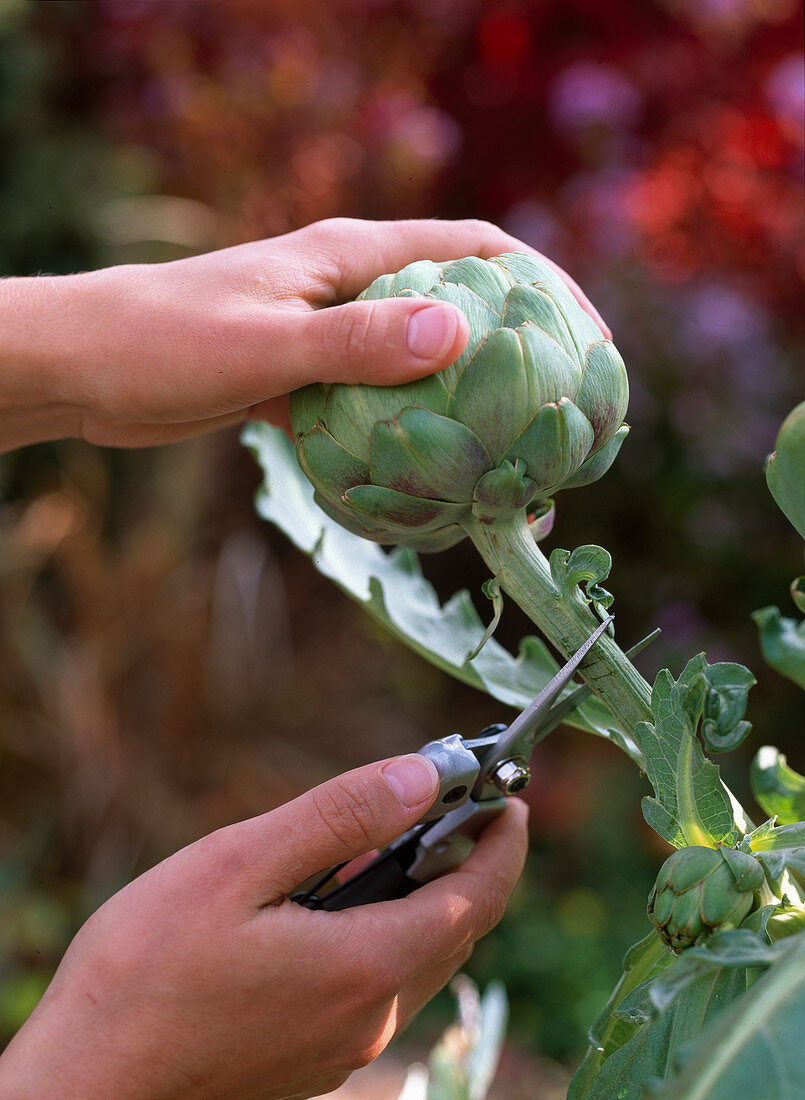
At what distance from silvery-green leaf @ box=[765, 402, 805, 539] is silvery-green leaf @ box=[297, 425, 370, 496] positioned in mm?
156

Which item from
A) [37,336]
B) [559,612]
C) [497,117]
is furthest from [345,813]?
[497,117]

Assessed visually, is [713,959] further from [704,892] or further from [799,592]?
[799,592]

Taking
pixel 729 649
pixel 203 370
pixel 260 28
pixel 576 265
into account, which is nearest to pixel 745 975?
pixel 203 370

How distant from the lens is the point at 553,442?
0.37m

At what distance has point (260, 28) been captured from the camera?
6.11 ft

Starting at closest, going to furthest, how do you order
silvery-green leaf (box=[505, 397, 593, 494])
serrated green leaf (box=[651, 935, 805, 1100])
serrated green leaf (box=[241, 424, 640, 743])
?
serrated green leaf (box=[651, 935, 805, 1100]), silvery-green leaf (box=[505, 397, 593, 494]), serrated green leaf (box=[241, 424, 640, 743])

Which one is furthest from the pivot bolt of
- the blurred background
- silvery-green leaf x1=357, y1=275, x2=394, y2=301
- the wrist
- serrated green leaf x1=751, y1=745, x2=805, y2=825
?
the blurred background

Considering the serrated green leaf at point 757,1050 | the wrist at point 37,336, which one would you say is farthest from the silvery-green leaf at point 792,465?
the wrist at point 37,336

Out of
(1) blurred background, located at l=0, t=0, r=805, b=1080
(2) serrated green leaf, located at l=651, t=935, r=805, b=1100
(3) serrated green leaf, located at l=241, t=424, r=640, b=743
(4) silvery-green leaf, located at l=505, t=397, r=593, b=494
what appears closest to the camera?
(2) serrated green leaf, located at l=651, t=935, r=805, b=1100

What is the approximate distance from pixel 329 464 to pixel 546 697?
14cm

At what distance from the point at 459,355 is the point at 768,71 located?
160 cm

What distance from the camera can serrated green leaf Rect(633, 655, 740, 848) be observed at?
337 mm

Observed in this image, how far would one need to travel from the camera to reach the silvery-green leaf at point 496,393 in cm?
37

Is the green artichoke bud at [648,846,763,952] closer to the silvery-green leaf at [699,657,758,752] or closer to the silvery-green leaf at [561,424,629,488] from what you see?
the silvery-green leaf at [699,657,758,752]
